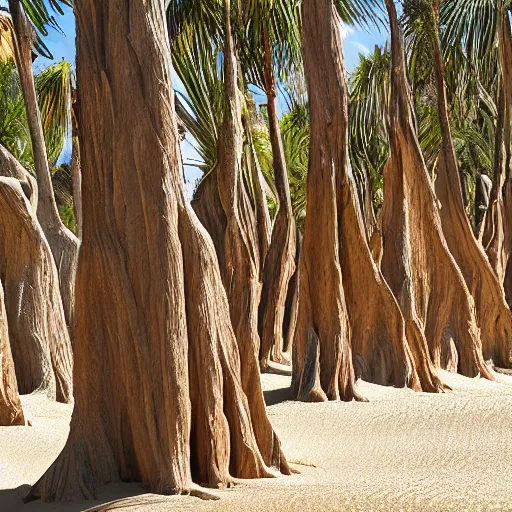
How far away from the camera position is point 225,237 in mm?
13133

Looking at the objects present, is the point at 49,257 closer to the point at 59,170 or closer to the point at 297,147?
the point at 297,147

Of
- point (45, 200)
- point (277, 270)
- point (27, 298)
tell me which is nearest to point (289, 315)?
point (277, 270)

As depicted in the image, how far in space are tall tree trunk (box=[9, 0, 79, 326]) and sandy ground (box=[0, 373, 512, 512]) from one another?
308 cm

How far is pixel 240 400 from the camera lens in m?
5.93

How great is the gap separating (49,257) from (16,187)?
84 centimetres

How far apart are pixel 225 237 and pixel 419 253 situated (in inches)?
102

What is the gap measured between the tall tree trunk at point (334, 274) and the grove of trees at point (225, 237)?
2 cm

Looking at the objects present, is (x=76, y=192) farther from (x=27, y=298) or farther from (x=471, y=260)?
(x=471, y=260)

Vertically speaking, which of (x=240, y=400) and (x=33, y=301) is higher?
(x=33, y=301)

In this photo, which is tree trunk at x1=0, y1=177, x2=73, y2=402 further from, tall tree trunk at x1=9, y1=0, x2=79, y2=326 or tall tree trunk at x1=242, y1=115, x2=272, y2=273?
tall tree trunk at x1=242, y1=115, x2=272, y2=273

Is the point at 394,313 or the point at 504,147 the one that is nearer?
the point at 394,313

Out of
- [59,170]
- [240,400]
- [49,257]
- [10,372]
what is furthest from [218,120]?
[59,170]

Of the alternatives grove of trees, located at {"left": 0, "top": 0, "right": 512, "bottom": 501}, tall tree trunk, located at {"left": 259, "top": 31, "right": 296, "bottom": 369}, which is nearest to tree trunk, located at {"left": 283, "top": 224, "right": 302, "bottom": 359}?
grove of trees, located at {"left": 0, "top": 0, "right": 512, "bottom": 501}

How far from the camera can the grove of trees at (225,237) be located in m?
5.73
